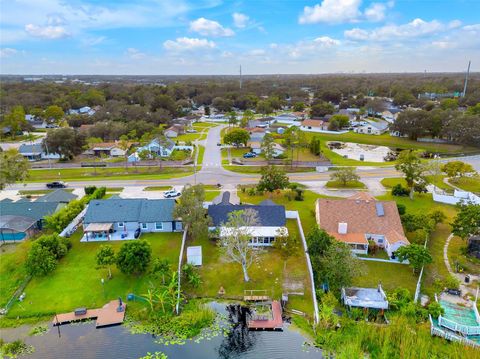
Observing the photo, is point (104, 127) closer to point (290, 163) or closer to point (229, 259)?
point (290, 163)

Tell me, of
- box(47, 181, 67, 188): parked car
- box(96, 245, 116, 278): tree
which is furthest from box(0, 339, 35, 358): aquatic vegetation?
box(47, 181, 67, 188): parked car

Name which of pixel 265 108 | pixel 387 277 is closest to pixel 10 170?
pixel 387 277

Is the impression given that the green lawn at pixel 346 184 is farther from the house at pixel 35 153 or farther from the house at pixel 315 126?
the house at pixel 35 153

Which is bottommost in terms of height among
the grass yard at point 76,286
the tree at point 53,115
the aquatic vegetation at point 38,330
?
the aquatic vegetation at point 38,330

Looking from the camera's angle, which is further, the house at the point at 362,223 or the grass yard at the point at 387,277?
the house at the point at 362,223

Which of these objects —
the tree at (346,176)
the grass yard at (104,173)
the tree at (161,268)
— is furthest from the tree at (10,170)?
the tree at (346,176)

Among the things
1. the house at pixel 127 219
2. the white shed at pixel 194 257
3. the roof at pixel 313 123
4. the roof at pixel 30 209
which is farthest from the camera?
the roof at pixel 313 123
